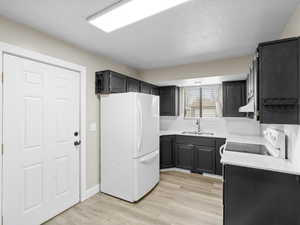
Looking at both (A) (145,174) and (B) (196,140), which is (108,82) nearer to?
(A) (145,174)

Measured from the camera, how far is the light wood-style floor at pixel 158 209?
2.07 m

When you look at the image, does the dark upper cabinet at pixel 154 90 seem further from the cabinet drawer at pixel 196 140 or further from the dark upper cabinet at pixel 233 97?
the dark upper cabinet at pixel 233 97

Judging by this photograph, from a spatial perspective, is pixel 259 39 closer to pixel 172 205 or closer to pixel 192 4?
pixel 192 4

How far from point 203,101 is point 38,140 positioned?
3.73 metres

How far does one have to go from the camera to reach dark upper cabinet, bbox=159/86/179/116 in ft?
13.8

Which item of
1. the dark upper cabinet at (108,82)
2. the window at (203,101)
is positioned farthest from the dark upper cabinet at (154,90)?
the dark upper cabinet at (108,82)

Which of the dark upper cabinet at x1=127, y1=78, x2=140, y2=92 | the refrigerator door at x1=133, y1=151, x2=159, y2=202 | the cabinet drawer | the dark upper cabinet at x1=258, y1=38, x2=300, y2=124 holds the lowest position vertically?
the refrigerator door at x1=133, y1=151, x2=159, y2=202

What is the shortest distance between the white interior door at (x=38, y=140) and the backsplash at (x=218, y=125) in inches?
108

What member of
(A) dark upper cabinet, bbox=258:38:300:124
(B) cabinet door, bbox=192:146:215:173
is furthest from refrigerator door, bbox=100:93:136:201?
(B) cabinet door, bbox=192:146:215:173

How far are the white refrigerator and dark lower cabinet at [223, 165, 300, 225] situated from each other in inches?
52.1

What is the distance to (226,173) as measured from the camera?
175 cm

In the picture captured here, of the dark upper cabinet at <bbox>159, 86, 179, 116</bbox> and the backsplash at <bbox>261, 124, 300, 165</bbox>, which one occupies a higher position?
the dark upper cabinet at <bbox>159, 86, 179, 116</bbox>

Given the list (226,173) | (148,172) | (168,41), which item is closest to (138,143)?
(148,172)

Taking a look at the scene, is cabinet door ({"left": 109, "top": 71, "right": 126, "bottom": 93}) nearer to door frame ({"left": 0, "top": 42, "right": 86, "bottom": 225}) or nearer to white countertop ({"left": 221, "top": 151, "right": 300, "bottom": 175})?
door frame ({"left": 0, "top": 42, "right": 86, "bottom": 225})
